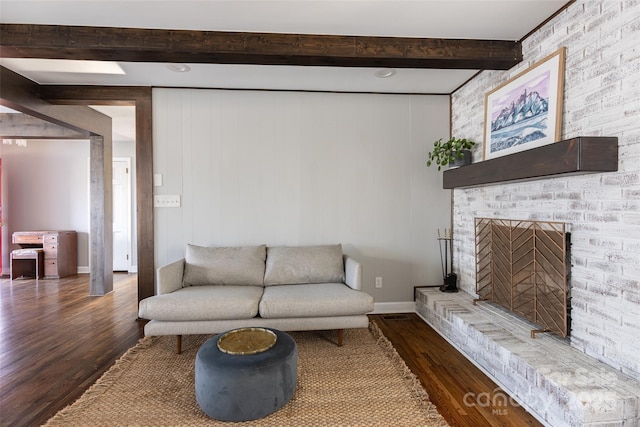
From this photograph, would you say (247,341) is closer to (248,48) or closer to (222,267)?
(222,267)

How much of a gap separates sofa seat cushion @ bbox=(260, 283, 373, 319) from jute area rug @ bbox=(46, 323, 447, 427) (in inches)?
13.1

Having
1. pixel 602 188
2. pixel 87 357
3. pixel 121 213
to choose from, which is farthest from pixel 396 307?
pixel 121 213

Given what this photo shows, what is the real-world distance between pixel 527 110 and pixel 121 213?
6.39m

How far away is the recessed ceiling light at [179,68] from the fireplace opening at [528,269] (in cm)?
310

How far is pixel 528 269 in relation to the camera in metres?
2.35

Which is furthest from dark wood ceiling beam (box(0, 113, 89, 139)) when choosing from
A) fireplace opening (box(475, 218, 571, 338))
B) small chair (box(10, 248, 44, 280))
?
fireplace opening (box(475, 218, 571, 338))

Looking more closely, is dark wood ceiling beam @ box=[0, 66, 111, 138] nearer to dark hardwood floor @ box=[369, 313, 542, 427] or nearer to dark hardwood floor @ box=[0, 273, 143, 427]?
dark hardwood floor @ box=[0, 273, 143, 427]

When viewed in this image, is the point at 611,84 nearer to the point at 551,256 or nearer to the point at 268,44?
the point at 551,256

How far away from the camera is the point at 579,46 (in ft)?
6.36

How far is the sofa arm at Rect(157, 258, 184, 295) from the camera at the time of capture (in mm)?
2627

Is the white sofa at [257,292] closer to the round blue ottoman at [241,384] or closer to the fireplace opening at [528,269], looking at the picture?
the round blue ottoman at [241,384]

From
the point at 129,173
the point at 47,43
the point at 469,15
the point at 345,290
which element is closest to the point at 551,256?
the point at 345,290

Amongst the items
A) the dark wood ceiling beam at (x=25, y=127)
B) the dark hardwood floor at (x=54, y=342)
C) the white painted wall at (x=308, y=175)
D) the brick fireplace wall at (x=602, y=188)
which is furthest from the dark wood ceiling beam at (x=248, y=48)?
the dark wood ceiling beam at (x=25, y=127)

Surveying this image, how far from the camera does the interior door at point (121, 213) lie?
579 centimetres
